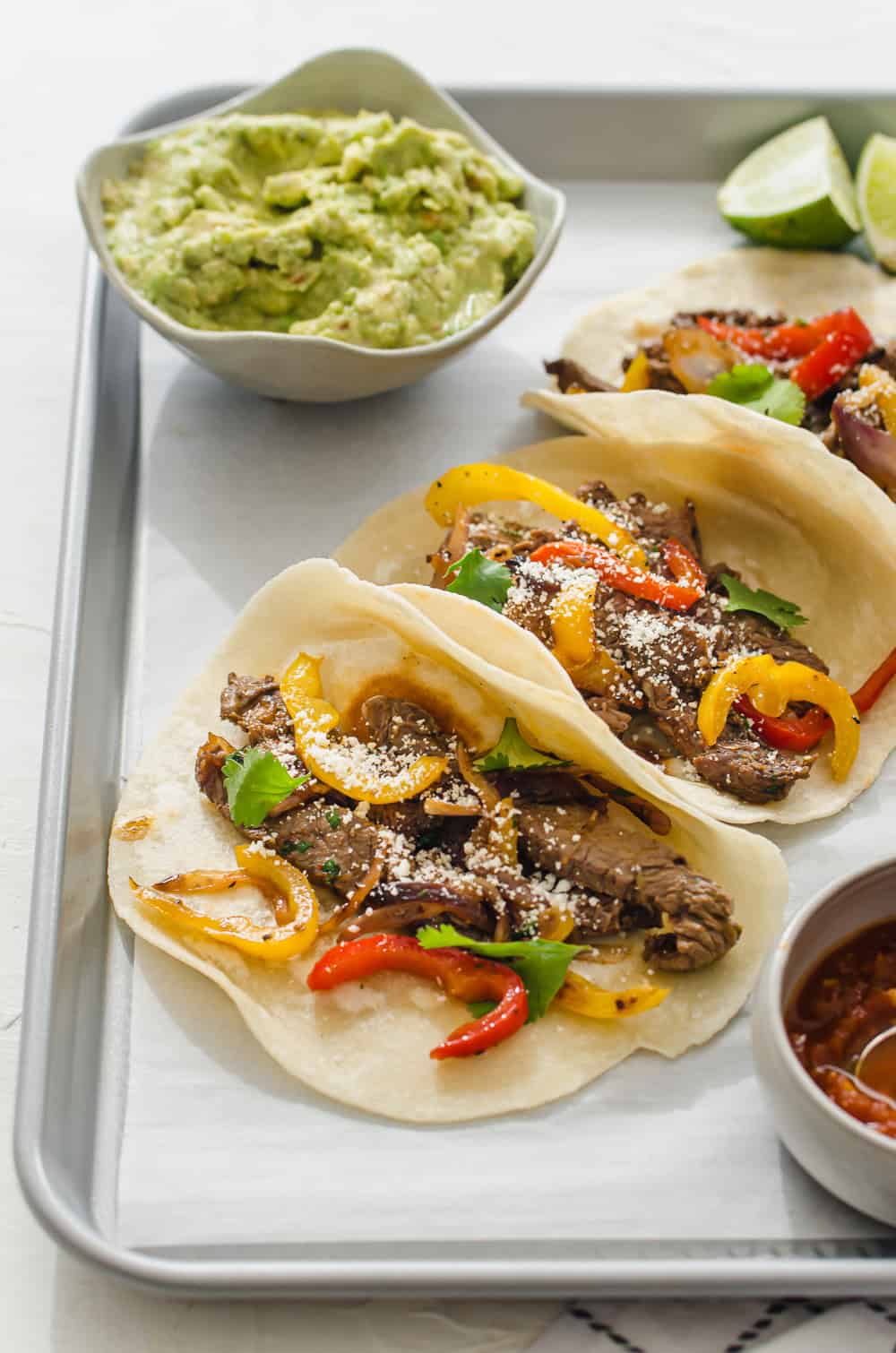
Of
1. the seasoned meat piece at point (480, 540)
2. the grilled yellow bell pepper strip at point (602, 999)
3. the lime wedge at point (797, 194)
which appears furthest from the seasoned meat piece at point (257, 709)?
the lime wedge at point (797, 194)

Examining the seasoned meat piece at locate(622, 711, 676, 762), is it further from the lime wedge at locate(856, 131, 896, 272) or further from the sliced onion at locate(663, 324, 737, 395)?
the lime wedge at locate(856, 131, 896, 272)

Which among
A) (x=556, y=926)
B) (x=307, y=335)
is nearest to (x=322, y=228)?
(x=307, y=335)

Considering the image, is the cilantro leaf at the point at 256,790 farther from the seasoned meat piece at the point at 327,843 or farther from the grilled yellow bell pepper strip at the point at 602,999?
the grilled yellow bell pepper strip at the point at 602,999

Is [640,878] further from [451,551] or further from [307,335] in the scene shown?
[307,335]

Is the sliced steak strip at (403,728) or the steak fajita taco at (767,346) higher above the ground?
the steak fajita taco at (767,346)

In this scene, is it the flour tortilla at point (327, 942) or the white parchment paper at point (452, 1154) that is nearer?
the white parchment paper at point (452, 1154)

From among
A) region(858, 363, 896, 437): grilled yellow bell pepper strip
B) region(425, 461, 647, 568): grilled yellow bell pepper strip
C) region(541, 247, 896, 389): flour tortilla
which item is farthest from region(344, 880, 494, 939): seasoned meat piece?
region(541, 247, 896, 389): flour tortilla
